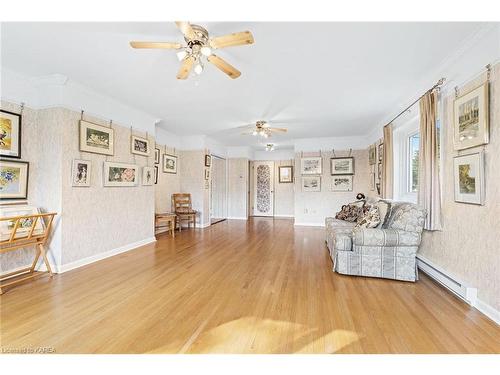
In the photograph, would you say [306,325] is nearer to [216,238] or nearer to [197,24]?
[197,24]

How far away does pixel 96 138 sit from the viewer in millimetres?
3699

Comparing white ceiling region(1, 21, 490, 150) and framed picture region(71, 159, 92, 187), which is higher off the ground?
white ceiling region(1, 21, 490, 150)

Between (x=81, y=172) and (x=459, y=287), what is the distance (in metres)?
4.80

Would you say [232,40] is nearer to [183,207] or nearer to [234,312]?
[234,312]

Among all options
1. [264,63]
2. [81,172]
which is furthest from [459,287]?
[81,172]

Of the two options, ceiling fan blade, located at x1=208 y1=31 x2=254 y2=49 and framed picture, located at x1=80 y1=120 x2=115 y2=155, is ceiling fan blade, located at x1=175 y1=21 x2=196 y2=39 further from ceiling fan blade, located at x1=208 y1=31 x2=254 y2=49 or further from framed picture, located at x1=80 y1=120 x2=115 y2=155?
framed picture, located at x1=80 y1=120 x2=115 y2=155

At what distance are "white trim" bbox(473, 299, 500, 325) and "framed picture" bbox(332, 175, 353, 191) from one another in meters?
4.88

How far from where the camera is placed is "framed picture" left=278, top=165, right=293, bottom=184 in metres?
9.24

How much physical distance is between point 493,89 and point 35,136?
5162 millimetres

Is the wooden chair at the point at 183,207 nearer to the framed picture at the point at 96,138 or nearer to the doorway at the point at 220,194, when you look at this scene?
the doorway at the point at 220,194

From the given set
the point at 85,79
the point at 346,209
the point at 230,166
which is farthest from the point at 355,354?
the point at 230,166

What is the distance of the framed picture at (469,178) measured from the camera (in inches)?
86.0

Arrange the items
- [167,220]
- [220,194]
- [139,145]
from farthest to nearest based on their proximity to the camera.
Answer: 1. [220,194]
2. [167,220]
3. [139,145]

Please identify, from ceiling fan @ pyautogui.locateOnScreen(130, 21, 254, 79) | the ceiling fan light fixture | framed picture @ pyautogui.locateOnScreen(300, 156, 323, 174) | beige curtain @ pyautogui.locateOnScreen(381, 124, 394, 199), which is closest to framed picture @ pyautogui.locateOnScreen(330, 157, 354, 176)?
framed picture @ pyautogui.locateOnScreen(300, 156, 323, 174)
